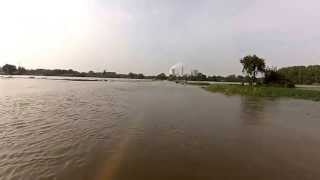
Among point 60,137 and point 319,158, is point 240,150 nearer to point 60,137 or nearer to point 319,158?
point 319,158

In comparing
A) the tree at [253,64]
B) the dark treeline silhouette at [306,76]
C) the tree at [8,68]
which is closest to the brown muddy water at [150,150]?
the tree at [253,64]

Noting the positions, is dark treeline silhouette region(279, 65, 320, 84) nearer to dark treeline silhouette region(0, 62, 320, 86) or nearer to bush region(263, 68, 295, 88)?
dark treeline silhouette region(0, 62, 320, 86)

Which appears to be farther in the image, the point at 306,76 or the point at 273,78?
the point at 306,76

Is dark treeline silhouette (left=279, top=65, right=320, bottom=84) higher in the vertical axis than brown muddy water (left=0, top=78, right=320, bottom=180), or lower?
higher

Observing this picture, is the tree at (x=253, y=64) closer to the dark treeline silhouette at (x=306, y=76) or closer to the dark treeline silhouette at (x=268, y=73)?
the dark treeline silhouette at (x=268, y=73)

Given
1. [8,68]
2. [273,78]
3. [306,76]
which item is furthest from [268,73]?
[8,68]

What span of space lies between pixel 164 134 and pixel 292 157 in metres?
5.44

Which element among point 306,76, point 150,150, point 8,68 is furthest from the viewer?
point 8,68

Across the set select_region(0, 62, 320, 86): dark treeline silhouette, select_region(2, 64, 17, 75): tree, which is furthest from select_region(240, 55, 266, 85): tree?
select_region(2, 64, 17, 75): tree

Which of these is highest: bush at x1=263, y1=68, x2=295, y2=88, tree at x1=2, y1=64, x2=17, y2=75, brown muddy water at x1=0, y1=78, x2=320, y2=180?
tree at x1=2, y1=64, x2=17, y2=75

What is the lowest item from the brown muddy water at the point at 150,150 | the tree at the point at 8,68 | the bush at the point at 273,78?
the brown muddy water at the point at 150,150

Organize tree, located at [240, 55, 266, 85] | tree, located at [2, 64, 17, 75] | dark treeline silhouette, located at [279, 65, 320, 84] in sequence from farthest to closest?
tree, located at [2, 64, 17, 75] → dark treeline silhouette, located at [279, 65, 320, 84] → tree, located at [240, 55, 266, 85]

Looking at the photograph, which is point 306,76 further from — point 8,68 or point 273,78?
point 8,68

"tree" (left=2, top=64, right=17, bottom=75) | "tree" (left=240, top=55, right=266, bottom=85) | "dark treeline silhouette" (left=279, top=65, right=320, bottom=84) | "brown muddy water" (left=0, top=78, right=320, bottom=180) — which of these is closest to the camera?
"brown muddy water" (left=0, top=78, right=320, bottom=180)
